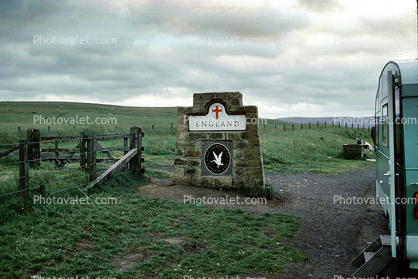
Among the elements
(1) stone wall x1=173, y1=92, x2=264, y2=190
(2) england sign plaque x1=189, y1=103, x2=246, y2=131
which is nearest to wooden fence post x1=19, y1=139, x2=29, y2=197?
(1) stone wall x1=173, y1=92, x2=264, y2=190

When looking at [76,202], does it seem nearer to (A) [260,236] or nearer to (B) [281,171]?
(A) [260,236]

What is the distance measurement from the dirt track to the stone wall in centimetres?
46

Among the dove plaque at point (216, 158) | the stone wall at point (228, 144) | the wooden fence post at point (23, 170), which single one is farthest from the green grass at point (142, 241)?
the dove plaque at point (216, 158)

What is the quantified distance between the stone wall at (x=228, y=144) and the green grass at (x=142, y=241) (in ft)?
7.31

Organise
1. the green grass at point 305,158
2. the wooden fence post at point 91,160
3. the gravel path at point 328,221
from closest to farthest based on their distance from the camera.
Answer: the gravel path at point 328,221, the wooden fence post at point 91,160, the green grass at point 305,158

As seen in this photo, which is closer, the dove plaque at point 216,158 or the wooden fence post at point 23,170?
the wooden fence post at point 23,170

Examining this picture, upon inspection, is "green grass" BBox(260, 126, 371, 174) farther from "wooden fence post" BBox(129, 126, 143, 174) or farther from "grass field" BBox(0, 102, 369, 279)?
"grass field" BBox(0, 102, 369, 279)

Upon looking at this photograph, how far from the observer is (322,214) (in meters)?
8.55

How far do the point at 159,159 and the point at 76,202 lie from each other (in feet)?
35.1

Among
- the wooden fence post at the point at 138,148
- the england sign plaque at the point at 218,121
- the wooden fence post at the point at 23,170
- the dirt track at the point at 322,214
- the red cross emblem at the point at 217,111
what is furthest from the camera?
the wooden fence post at the point at 138,148

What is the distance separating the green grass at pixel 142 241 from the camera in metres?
4.38

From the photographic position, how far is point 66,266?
4.26 meters

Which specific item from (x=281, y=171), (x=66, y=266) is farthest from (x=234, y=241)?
(x=281, y=171)

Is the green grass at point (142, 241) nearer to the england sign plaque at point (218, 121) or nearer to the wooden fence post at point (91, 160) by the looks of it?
the wooden fence post at point (91, 160)
